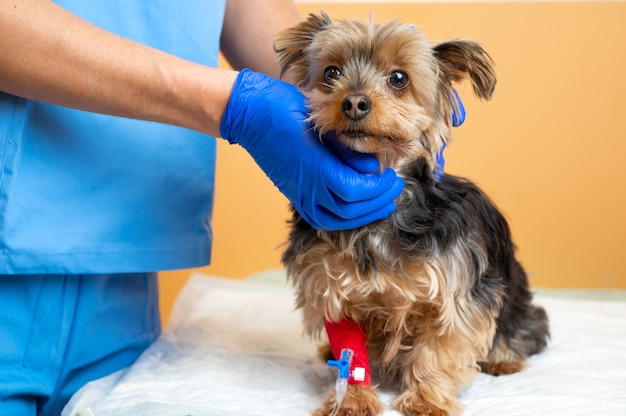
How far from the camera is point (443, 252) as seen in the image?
137cm

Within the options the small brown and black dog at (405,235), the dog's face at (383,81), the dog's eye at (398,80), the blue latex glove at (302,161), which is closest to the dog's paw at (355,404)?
the small brown and black dog at (405,235)

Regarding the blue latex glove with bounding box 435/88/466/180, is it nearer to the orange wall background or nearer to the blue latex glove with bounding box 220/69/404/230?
the blue latex glove with bounding box 220/69/404/230

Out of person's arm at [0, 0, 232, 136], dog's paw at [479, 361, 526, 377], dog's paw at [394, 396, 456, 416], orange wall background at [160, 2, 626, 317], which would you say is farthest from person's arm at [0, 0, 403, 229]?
orange wall background at [160, 2, 626, 317]

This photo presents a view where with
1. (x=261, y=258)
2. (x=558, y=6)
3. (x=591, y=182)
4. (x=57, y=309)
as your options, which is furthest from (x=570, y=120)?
(x=57, y=309)

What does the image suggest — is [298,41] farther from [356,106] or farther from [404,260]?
[404,260]

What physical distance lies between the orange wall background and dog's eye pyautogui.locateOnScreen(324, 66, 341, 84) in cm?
152

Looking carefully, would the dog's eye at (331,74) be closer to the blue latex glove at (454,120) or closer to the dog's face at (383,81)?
the dog's face at (383,81)

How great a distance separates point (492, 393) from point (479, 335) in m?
0.16

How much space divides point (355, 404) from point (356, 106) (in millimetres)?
587

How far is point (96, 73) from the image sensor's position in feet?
4.39

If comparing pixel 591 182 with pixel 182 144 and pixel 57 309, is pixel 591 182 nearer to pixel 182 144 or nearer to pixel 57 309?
pixel 182 144

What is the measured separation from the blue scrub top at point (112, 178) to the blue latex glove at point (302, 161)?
292 mm

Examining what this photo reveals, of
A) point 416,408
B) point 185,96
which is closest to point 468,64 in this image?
point 185,96

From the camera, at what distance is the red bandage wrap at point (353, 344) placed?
4.70 ft
